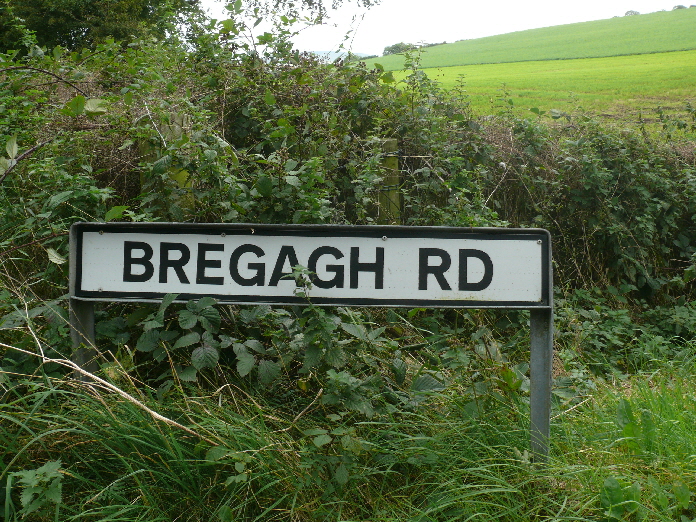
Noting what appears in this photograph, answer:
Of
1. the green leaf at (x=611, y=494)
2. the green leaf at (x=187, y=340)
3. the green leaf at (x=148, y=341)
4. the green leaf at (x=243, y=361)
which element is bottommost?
the green leaf at (x=611, y=494)

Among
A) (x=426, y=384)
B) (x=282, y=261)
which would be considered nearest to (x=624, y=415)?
(x=426, y=384)

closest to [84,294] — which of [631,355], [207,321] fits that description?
[207,321]

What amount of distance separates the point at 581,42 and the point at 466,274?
44.8 metres

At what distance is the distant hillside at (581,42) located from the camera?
1388 inches

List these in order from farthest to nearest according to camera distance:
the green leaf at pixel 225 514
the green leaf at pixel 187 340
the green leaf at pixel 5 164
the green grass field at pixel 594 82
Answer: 1. the green grass field at pixel 594 82
2. the green leaf at pixel 5 164
3. the green leaf at pixel 187 340
4. the green leaf at pixel 225 514

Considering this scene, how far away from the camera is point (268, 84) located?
4.28 meters

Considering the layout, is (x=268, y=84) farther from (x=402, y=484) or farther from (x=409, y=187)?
(x=402, y=484)

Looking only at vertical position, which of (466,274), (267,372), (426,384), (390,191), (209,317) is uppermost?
(390,191)

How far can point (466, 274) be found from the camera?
1.91 m

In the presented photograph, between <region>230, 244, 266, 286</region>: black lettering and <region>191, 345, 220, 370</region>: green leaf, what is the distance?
300mm

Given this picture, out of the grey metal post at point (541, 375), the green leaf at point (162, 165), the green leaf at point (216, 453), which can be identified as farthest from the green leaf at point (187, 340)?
the grey metal post at point (541, 375)

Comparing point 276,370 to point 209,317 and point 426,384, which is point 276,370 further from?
point 426,384

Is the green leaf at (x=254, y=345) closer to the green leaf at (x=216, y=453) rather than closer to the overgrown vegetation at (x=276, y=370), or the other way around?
the overgrown vegetation at (x=276, y=370)

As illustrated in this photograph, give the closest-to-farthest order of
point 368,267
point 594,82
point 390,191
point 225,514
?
point 225,514 < point 368,267 < point 390,191 < point 594,82
